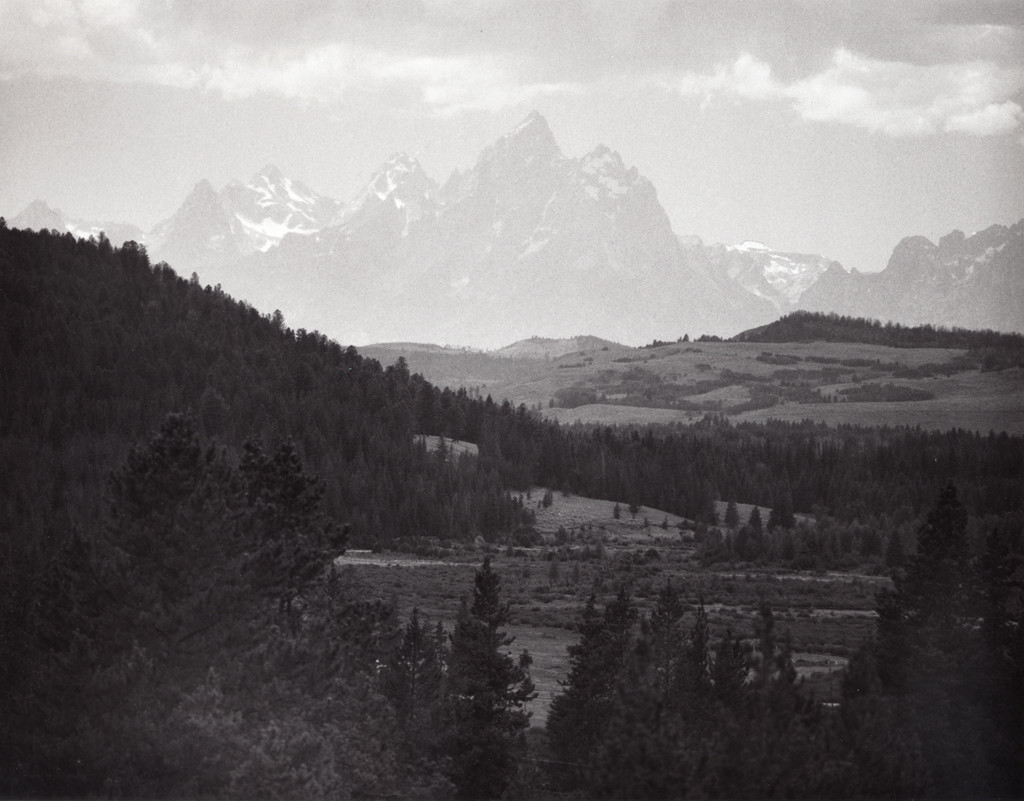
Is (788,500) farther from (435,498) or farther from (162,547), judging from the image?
(162,547)

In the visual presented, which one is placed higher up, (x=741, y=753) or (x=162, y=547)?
(x=162, y=547)

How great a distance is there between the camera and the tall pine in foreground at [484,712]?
41094mm

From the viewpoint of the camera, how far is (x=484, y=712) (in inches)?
1649

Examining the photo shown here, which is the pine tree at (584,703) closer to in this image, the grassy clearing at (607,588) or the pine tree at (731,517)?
the grassy clearing at (607,588)

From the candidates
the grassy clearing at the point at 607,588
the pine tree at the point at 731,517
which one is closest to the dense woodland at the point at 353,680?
the grassy clearing at the point at 607,588

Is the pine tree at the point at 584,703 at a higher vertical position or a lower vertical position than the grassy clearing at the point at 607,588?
higher

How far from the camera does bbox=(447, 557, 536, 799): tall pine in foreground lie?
4109 cm

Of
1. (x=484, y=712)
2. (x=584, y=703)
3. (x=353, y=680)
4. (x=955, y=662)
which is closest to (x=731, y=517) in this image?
(x=584, y=703)

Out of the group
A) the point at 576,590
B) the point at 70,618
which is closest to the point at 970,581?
the point at 70,618

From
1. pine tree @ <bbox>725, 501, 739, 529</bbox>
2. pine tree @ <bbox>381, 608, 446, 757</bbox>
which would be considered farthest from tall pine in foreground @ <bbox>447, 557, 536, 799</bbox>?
pine tree @ <bbox>725, 501, 739, 529</bbox>

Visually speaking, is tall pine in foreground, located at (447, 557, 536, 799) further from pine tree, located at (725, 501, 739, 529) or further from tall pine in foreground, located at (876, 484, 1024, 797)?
pine tree, located at (725, 501, 739, 529)

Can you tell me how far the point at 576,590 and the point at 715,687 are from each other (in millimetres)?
71227

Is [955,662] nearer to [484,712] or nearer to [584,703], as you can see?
[584,703]

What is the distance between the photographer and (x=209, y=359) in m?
171
